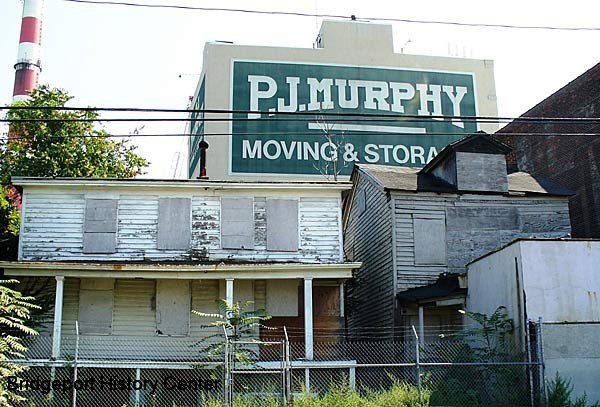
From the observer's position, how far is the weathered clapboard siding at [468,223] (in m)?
21.9

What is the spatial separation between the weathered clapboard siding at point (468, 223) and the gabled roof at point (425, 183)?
256 millimetres

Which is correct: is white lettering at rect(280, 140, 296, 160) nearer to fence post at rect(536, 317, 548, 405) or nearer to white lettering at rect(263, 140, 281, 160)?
white lettering at rect(263, 140, 281, 160)

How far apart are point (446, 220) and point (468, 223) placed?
2.44 ft

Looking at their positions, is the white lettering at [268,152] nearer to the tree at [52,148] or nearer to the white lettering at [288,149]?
the white lettering at [288,149]

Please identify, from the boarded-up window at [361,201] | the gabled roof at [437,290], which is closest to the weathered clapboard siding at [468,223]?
the gabled roof at [437,290]

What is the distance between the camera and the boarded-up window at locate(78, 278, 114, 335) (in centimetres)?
1973

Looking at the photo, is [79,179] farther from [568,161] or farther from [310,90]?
[310,90]

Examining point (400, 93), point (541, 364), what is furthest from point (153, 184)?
point (400, 93)

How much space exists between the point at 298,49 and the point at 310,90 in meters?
3.33

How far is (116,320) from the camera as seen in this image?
1994cm

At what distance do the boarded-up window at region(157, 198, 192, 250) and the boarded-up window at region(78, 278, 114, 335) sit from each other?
6.40 feet

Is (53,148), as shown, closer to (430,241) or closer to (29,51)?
(430,241)

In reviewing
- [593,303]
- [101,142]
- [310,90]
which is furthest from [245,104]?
[593,303]

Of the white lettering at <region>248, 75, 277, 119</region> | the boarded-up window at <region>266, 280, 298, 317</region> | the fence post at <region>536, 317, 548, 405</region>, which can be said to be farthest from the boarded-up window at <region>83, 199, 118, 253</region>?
the white lettering at <region>248, 75, 277, 119</region>
